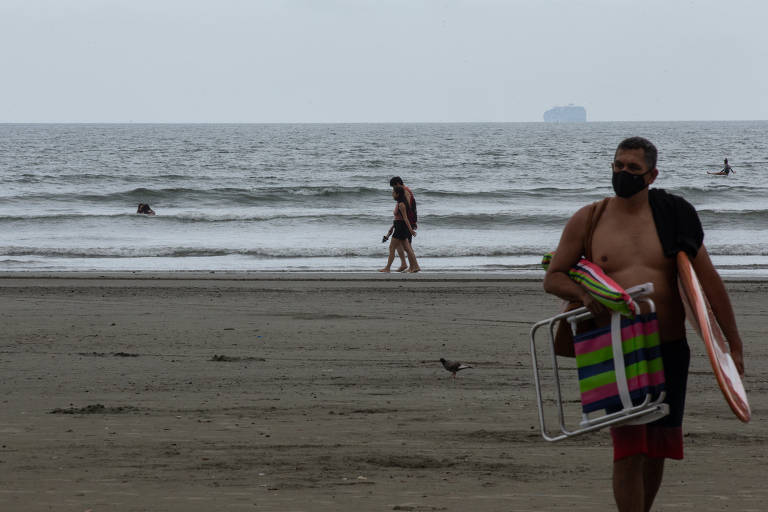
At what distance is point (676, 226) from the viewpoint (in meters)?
3.45

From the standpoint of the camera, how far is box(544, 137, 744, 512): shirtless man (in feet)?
11.2

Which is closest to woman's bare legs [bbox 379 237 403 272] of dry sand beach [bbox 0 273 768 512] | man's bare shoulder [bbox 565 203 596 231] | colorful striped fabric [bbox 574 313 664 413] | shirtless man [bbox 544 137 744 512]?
dry sand beach [bbox 0 273 768 512]

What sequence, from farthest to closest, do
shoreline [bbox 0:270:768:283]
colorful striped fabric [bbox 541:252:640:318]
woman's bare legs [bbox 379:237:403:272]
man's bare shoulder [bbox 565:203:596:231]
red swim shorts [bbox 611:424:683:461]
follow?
woman's bare legs [bbox 379:237:403:272] → shoreline [bbox 0:270:768:283] → man's bare shoulder [bbox 565:203:596:231] → red swim shorts [bbox 611:424:683:461] → colorful striped fabric [bbox 541:252:640:318]

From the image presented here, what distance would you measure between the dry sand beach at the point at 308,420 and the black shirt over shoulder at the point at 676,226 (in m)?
1.28

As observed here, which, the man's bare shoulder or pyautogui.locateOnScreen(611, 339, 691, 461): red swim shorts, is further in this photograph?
the man's bare shoulder

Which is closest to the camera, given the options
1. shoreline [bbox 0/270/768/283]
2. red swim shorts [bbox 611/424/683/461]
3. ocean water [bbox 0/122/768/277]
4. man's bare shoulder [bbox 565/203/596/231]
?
red swim shorts [bbox 611/424/683/461]

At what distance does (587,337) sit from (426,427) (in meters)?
2.21

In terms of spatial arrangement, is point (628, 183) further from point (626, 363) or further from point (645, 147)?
point (626, 363)

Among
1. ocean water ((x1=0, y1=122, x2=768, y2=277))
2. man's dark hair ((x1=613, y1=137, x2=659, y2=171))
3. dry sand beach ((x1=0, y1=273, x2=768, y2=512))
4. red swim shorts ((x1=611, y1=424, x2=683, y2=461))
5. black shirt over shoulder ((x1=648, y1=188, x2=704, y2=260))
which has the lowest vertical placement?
ocean water ((x1=0, y1=122, x2=768, y2=277))

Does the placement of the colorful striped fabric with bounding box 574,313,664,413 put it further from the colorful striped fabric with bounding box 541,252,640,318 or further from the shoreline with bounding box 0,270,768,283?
the shoreline with bounding box 0,270,768,283

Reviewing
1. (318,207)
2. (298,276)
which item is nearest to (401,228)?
(298,276)

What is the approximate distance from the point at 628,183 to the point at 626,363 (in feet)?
2.11

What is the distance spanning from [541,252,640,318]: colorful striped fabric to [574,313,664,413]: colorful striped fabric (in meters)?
0.09

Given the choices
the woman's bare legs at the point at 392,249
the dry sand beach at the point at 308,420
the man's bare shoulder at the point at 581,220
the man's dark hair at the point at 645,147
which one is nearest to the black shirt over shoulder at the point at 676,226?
the man's dark hair at the point at 645,147
